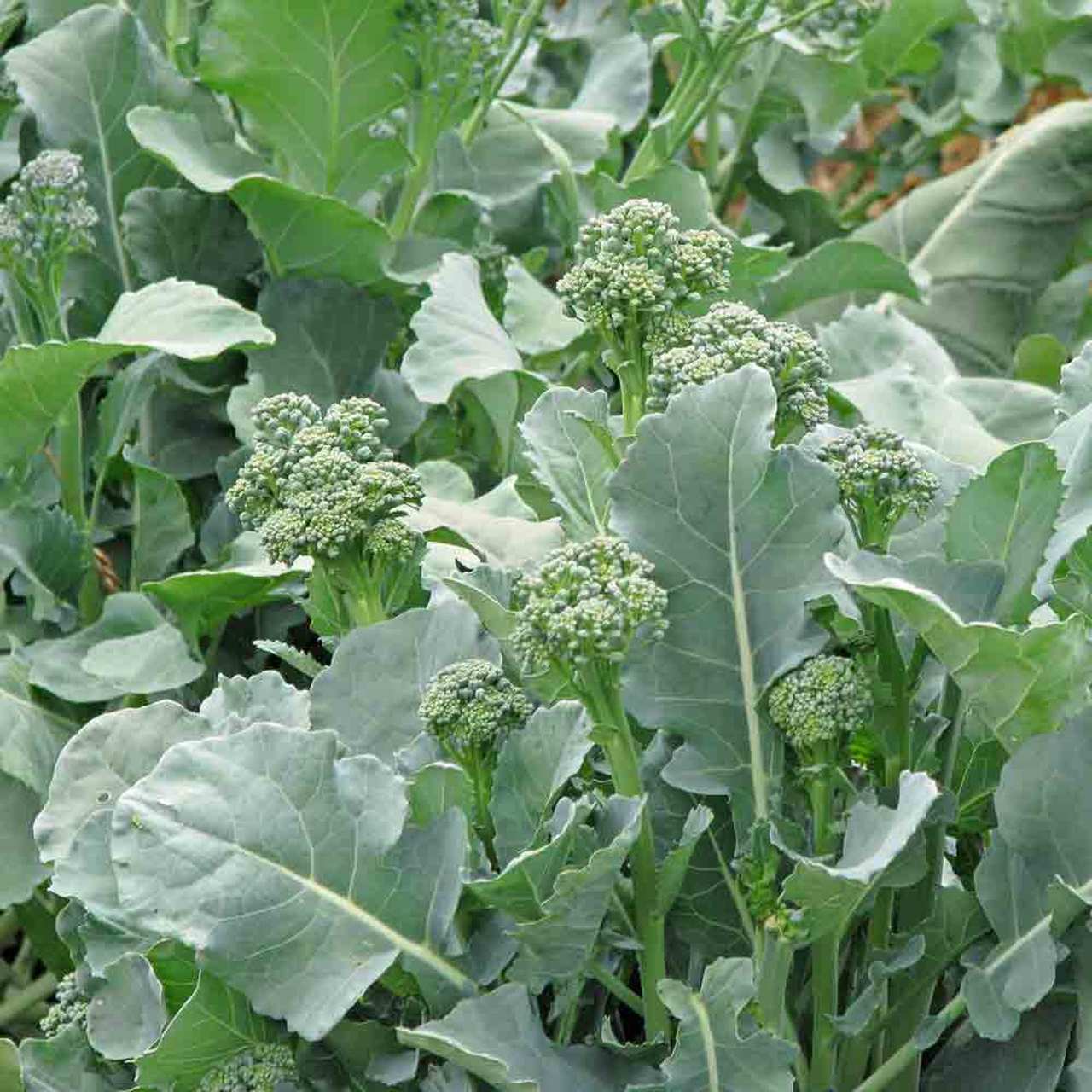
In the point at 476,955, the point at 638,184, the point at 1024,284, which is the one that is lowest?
the point at 1024,284

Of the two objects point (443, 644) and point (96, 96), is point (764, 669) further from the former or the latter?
point (96, 96)

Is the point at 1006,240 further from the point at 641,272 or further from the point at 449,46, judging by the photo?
the point at 641,272

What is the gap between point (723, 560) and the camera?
74 centimetres

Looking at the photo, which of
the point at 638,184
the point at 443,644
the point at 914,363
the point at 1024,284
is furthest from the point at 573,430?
the point at 1024,284

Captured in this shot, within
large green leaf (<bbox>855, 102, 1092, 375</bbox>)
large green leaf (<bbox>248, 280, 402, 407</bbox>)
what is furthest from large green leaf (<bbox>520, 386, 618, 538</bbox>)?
large green leaf (<bbox>855, 102, 1092, 375</bbox>)

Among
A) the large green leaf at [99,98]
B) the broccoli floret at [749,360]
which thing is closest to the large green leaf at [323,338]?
the large green leaf at [99,98]

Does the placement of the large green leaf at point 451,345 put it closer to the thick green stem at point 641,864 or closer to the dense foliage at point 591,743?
the dense foliage at point 591,743

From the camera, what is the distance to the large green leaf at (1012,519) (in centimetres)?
71

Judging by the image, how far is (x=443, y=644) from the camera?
0.76 meters

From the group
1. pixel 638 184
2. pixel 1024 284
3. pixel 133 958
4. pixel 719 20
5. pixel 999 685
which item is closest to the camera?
pixel 999 685

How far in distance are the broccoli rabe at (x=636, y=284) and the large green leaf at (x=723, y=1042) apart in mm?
263

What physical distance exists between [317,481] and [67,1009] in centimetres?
33

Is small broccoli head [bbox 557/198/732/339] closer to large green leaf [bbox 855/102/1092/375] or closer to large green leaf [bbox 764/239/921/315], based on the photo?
large green leaf [bbox 764/239/921/315]

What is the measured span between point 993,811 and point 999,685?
0.37 ft
